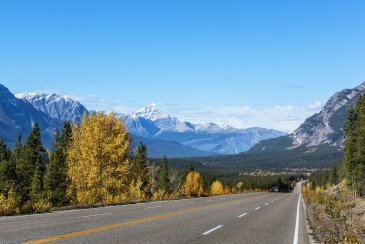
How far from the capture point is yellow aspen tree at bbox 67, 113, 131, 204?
45.0 meters

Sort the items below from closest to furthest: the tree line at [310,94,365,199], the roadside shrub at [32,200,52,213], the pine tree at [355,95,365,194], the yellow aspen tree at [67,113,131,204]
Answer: the roadside shrub at [32,200,52,213]
the yellow aspen tree at [67,113,131,204]
the pine tree at [355,95,365,194]
the tree line at [310,94,365,199]

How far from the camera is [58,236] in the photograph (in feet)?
43.0

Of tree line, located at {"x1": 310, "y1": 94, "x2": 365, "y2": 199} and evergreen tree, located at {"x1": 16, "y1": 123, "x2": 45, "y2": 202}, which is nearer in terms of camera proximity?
evergreen tree, located at {"x1": 16, "y1": 123, "x2": 45, "y2": 202}

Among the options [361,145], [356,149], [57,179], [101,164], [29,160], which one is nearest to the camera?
[101,164]

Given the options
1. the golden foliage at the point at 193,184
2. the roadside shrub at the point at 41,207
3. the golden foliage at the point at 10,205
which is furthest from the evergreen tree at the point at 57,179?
the golden foliage at the point at 193,184

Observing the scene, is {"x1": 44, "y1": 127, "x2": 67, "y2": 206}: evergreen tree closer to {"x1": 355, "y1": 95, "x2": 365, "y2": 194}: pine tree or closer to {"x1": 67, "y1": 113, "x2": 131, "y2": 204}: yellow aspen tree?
{"x1": 67, "y1": 113, "x2": 131, "y2": 204}: yellow aspen tree

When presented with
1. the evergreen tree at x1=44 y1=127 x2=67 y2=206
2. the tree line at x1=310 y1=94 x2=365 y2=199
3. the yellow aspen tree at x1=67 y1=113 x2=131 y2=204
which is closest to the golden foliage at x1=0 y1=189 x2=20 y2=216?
the yellow aspen tree at x1=67 y1=113 x2=131 y2=204

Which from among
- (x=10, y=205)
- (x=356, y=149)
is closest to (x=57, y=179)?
(x=10, y=205)

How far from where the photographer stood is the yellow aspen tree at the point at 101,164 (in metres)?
45.0

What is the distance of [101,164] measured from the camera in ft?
151

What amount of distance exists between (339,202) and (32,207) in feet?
47.9

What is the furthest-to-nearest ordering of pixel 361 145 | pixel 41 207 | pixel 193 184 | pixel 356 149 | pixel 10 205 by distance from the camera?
pixel 193 184
pixel 356 149
pixel 361 145
pixel 41 207
pixel 10 205

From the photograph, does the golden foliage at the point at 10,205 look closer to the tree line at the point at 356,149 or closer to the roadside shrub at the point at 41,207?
the roadside shrub at the point at 41,207

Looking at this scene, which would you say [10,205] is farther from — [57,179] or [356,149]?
[356,149]
